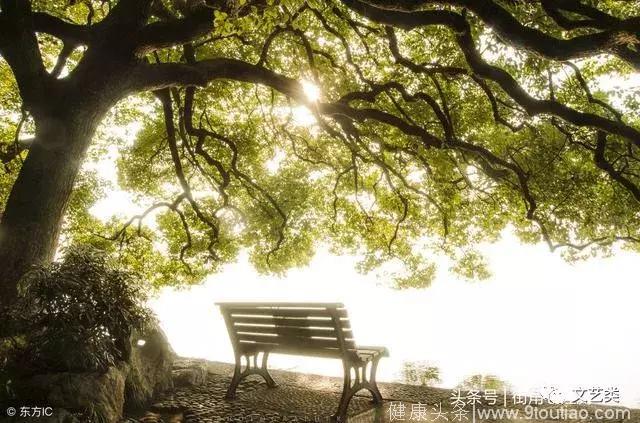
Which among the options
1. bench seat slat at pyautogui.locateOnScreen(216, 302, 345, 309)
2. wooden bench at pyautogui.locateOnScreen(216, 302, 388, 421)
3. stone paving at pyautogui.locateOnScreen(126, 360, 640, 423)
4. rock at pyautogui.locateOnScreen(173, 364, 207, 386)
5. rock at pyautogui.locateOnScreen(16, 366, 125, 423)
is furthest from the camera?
rock at pyautogui.locateOnScreen(173, 364, 207, 386)

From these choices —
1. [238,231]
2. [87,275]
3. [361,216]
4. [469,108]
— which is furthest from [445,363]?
[87,275]

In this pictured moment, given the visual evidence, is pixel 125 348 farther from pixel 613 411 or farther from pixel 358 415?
pixel 613 411

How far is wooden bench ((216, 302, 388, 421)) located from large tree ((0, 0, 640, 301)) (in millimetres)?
2910

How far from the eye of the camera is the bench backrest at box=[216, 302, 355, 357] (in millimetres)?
5562

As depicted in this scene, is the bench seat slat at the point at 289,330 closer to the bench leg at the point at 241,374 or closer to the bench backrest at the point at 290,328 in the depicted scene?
the bench backrest at the point at 290,328

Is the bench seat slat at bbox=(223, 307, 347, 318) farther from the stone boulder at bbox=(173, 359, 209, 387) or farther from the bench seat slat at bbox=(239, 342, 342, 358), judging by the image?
the stone boulder at bbox=(173, 359, 209, 387)

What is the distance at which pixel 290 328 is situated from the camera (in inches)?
234

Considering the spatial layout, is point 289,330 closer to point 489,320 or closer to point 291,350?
point 291,350

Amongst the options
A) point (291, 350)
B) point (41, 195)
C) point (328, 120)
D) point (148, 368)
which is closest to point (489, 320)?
point (328, 120)

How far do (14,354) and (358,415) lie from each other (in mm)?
4005

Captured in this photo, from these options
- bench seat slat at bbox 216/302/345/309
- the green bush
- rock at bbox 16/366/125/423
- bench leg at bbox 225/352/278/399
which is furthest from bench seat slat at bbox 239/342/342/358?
rock at bbox 16/366/125/423

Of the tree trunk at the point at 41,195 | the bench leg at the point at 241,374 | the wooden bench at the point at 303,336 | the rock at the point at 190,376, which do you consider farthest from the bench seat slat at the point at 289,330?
the tree trunk at the point at 41,195

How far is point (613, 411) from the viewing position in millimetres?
5531

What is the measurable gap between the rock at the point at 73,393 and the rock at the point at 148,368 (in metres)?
0.81
